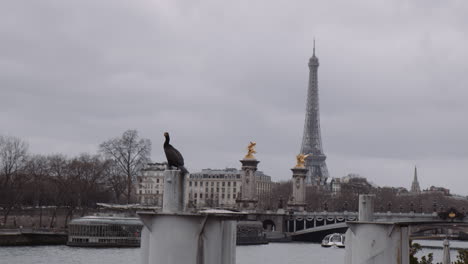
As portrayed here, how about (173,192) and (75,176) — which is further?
(75,176)

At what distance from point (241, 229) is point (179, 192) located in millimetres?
64581

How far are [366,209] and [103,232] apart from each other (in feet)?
166

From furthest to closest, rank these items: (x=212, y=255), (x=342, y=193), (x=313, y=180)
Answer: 1. (x=313, y=180)
2. (x=342, y=193)
3. (x=212, y=255)

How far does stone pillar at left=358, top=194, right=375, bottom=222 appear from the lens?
29.9 feet

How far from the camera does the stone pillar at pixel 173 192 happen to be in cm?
633

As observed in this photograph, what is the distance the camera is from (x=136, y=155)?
72.9 metres

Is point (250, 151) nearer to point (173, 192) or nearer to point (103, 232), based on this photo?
point (103, 232)

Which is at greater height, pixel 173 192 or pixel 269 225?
pixel 173 192

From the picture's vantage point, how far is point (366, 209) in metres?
9.19

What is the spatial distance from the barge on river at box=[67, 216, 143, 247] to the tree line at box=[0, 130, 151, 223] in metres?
9.62

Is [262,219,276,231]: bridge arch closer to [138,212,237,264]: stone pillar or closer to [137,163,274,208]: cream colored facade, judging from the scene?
[137,163,274,208]: cream colored facade

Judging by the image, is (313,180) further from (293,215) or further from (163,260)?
(163,260)

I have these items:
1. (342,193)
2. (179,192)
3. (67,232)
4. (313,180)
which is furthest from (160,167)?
(179,192)

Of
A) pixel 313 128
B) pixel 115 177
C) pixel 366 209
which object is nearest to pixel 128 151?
pixel 115 177
